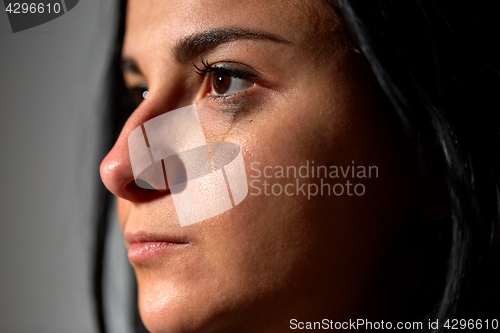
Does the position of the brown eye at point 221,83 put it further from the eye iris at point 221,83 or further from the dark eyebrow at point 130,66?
the dark eyebrow at point 130,66

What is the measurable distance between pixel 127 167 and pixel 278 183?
0.62ft

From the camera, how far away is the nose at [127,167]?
46 centimetres

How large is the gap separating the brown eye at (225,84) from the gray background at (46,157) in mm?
265

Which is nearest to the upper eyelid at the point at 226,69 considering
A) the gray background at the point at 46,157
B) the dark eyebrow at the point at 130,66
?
the dark eyebrow at the point at 130,66

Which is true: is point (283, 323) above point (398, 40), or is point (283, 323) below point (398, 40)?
below

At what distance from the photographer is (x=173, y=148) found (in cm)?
46

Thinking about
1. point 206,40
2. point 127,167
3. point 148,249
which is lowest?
point 148,249

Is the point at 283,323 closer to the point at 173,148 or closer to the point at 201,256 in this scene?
the point at 201,256

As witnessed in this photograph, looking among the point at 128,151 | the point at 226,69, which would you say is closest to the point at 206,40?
the point at 226,69

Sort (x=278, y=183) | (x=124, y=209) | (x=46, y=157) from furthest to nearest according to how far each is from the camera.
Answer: (x=46, y=157)
(x=124, y=209)
(x=278, y=183)

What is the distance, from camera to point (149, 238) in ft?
1.53

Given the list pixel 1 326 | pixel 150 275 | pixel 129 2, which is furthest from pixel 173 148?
pixel 1 326

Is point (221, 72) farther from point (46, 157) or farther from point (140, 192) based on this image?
point (46, 157)

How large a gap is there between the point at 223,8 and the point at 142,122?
0.17 meters
